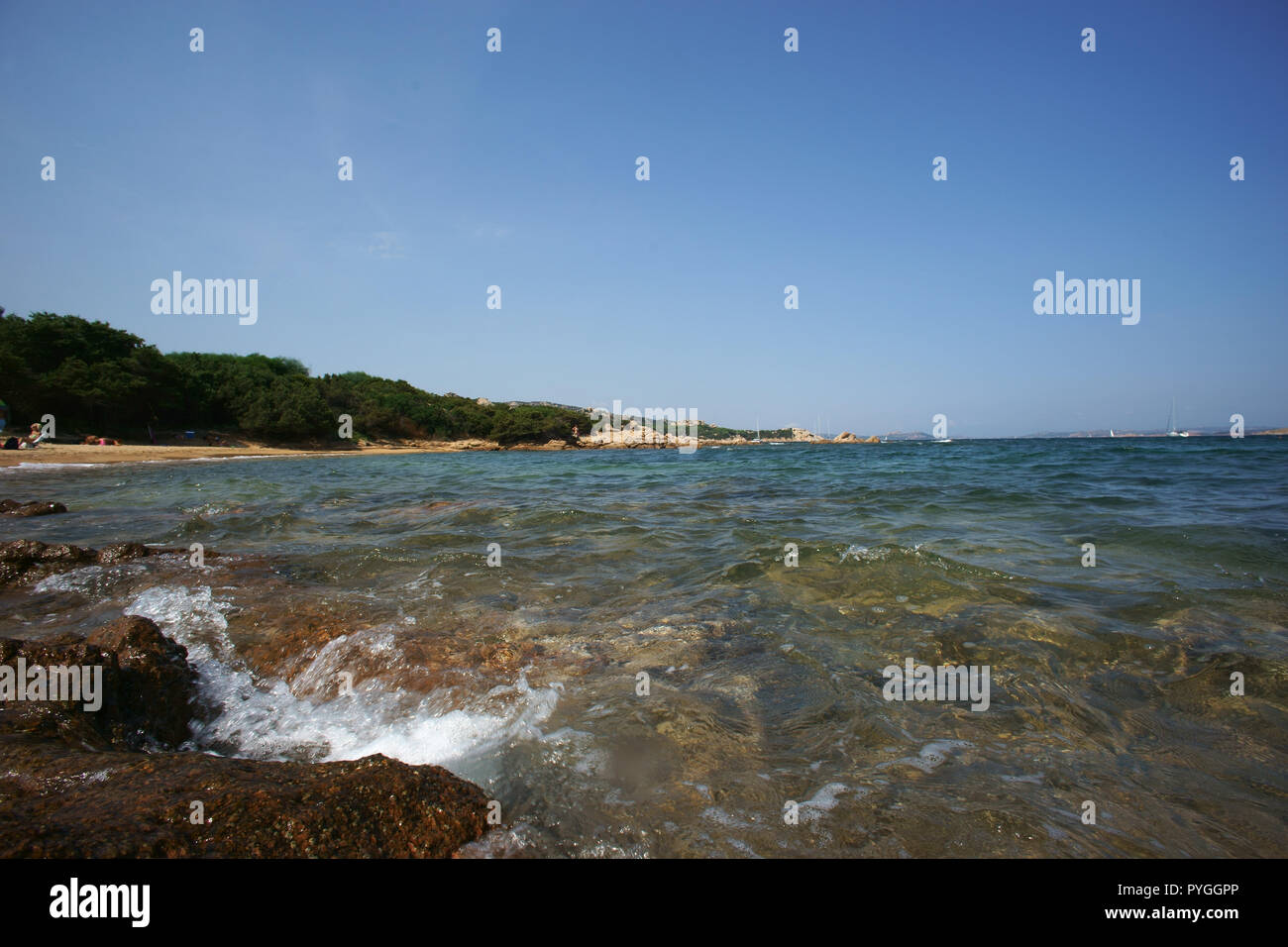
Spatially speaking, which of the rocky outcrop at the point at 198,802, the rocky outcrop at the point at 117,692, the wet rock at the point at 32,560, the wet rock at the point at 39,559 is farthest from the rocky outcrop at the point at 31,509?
the rocky outcrop at the point at 198,802

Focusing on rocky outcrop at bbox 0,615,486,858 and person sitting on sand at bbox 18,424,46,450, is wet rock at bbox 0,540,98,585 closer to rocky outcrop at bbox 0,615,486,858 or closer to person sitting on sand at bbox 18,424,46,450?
rocky outcrop at bbox 0,615,486,858

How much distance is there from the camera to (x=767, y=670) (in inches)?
155

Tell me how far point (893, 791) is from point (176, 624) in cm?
574

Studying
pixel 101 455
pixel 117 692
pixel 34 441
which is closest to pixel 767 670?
pixel 117 692

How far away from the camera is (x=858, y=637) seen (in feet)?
15.0

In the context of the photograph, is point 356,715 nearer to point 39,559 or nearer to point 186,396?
point 39,559

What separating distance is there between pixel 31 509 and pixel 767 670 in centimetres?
1482

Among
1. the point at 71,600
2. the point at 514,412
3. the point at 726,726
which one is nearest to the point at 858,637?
the point at 726,726

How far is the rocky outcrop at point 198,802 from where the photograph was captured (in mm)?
1701
